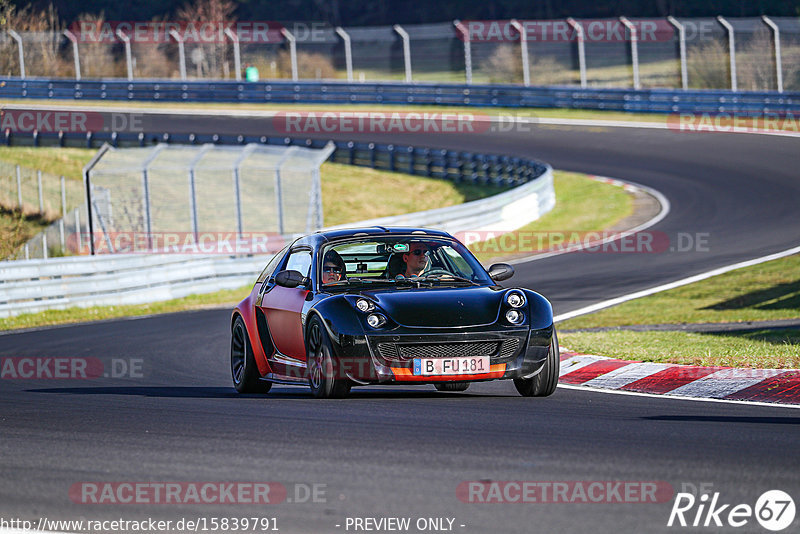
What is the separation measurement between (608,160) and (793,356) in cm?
2397

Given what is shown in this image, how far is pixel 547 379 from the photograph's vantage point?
8.62m

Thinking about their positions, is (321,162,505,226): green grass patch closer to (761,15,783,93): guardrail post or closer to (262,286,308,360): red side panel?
(761,15,783,93): guardrail post

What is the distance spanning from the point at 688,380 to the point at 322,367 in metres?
2.87

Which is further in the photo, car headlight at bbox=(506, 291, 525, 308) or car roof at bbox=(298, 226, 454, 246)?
car roof at bbox=(298, 226, 454, 246)

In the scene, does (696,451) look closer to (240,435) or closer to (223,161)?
(240,435)

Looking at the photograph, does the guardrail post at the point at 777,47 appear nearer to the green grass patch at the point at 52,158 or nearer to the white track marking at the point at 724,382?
the green grass patch at the point at 52,158

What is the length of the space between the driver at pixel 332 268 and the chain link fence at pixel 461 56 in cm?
3074

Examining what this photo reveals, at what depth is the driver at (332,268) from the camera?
931cm

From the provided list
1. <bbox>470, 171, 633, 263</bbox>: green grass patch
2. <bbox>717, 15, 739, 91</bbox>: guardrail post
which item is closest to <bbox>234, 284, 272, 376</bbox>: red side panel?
<bbox>470, 171, 633, 263</bbox>: green grass patch

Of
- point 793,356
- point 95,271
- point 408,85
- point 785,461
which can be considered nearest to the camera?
point 785,461

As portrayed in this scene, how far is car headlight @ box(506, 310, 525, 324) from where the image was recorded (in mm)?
8398

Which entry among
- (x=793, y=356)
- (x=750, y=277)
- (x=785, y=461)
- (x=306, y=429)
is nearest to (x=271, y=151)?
(x=750, y=277)

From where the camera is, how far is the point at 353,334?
8250 millimetres

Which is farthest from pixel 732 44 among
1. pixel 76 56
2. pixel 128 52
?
pixel 76 56
